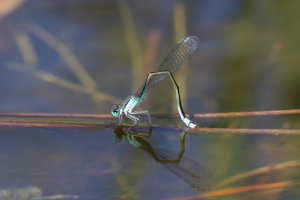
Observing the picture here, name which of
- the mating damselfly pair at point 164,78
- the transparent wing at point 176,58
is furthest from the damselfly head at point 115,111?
the transparent wing at point 176,58

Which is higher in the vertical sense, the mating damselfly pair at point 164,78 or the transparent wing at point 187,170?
the mating damselfly pair at point 164,78

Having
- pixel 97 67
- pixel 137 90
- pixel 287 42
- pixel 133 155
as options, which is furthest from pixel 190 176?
pixel 287 42

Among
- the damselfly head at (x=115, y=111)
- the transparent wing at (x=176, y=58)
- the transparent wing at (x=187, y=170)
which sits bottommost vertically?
the transparent wing at (x=187, y=170)

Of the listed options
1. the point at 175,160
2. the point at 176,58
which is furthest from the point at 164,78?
the point at 175,160

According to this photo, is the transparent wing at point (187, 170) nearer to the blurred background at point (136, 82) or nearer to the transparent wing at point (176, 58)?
the blurred background at point (136, 82)

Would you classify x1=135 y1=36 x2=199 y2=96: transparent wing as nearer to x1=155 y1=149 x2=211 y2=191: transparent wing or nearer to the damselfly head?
the damselfly head

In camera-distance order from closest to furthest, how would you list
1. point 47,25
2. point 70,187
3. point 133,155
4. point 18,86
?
point 70,187 → point 133,155 → point 18,86 → point 47,25

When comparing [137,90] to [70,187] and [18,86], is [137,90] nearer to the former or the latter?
[18,86]

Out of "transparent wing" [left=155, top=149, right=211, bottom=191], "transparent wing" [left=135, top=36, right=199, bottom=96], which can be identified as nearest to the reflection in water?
"transparent wing" [left=155, top=149, right=211, bottom=191]
